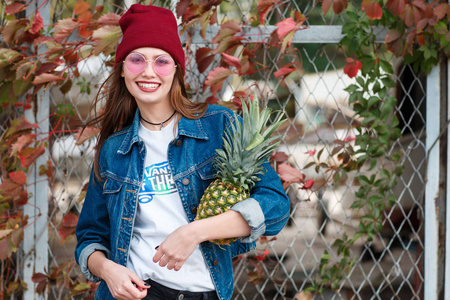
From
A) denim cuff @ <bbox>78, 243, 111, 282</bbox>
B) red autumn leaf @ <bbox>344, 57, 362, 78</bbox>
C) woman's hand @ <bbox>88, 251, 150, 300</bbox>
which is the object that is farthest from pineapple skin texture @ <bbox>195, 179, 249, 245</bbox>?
red autumn leaf @ <bbox>344, 57, 362, 78</bbox>

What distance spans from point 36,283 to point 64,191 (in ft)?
1.72

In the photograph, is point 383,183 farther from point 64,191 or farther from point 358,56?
point 64,191

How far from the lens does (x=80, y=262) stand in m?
1.38

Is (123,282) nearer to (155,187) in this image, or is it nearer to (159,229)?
(159,229)

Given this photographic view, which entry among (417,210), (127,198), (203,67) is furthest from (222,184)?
(417,210)

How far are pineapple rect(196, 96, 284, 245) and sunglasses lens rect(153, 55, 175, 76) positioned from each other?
27cm

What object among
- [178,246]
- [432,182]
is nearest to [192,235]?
[178,246]

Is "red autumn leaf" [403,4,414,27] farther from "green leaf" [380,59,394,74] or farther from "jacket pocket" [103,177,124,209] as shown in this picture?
"jacket pocket" [103,177,124,209]

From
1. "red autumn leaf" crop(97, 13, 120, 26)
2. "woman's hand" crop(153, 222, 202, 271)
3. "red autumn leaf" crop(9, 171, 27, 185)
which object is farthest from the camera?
"red autumn leaf" crop(9, 171, 27, 185)

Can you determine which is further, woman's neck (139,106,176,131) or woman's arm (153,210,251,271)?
woman's neck (139,106,176,131)

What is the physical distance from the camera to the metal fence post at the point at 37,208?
260 cm

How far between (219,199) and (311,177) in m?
1.52

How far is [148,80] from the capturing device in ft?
4.40

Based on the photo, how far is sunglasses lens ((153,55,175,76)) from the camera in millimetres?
1345
